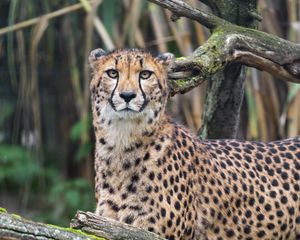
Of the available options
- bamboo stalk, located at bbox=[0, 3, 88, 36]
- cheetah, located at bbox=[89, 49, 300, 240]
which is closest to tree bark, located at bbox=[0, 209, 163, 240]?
cheetah, located at bbox=[89, 49, 300, 240]

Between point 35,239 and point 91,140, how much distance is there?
18.4 feet

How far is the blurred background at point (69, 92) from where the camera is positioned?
795 cm

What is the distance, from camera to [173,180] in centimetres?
493

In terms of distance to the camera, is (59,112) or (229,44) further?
(59,112)

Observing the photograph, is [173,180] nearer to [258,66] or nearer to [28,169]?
[258,66]

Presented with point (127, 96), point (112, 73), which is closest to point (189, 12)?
point (112, 73)

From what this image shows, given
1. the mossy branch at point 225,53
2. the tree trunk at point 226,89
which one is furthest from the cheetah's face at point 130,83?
the tree trunk at point 226,89

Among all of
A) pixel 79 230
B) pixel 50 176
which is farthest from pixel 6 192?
pixel 79 230

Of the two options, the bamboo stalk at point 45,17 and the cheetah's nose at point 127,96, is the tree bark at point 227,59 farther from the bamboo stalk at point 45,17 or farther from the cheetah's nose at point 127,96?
the bamboo stalk at point 45,17

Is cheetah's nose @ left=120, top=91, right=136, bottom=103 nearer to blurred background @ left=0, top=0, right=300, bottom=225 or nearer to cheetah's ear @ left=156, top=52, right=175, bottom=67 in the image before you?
cheetah's ear @ left=156, top=52, right=175, bottom=67

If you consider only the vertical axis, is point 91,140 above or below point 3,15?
below

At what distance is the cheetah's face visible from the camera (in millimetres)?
4605

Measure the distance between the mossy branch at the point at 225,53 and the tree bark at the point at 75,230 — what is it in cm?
103

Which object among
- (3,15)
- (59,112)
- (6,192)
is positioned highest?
(3,15)
